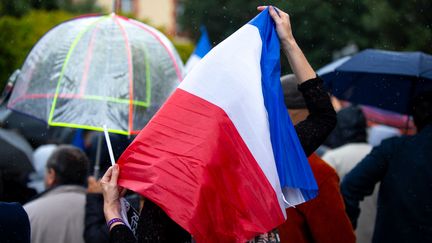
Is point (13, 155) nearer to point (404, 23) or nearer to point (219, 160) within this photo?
point (219, 160)

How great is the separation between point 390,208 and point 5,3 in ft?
81.6

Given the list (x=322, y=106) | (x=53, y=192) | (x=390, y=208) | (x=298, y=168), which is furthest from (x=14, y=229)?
(x=390, y=208)

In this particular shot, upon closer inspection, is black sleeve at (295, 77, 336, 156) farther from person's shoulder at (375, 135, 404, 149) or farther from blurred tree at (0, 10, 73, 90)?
blurred tree at (0, 10, 73, 90)

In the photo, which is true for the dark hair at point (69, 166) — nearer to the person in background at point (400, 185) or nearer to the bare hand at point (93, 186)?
the bare hand at point (93, 186)

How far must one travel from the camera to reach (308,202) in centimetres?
358

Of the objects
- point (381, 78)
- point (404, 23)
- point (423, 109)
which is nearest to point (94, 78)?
point (423, 109)

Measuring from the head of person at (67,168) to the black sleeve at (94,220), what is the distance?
0.91ft

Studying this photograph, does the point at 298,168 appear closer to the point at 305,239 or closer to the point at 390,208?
the point at 305,239

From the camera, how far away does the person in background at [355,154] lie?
5.83 meters

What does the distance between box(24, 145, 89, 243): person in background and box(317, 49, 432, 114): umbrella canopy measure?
194 cm

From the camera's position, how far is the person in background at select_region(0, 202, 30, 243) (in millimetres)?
2912

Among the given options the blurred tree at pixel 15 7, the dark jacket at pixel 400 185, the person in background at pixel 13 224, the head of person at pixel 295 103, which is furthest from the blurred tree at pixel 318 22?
the person in background at pixel 13 224

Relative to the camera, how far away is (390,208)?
170 inches

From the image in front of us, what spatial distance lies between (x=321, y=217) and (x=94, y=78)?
5.14ft
